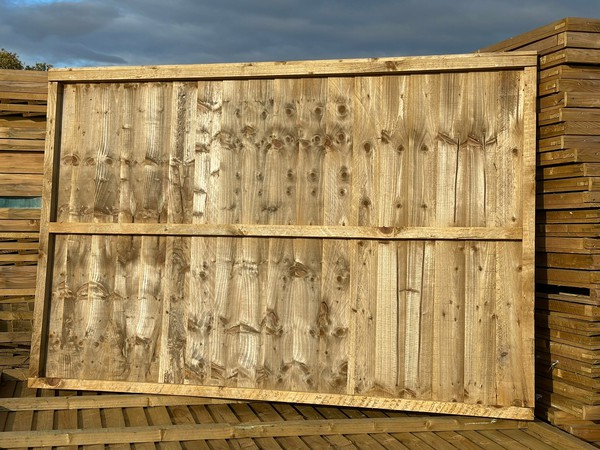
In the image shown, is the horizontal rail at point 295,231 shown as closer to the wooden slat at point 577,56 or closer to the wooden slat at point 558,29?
the wooden slat at point 577,56

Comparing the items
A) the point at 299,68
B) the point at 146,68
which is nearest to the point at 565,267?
the point at 299,68

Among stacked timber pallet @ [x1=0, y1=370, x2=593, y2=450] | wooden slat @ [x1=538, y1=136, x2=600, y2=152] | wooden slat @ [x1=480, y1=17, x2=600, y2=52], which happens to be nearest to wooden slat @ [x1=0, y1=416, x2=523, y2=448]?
stacked timber pallet @ [x1=0, y1=370, x2=593, y2=450]

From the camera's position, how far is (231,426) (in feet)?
19.6

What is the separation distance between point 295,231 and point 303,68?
1467mm

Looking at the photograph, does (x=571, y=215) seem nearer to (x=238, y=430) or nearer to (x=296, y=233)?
(x=296, y=233)

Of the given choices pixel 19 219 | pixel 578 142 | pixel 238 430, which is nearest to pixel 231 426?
pixel 238 430

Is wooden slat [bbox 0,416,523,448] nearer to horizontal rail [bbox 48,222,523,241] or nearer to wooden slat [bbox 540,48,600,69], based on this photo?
horizontal rail [bbox 48,222,523,241]

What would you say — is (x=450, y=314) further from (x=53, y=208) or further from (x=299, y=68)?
(x=53, y=208)

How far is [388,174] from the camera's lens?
6.50m

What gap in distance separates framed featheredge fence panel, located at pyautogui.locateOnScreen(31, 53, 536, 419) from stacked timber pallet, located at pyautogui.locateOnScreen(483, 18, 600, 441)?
9.8 inches

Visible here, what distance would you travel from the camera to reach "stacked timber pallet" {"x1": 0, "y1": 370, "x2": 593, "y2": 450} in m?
5.77

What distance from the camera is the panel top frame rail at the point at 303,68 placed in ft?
20.7

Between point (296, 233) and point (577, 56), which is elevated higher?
point (577, 56)

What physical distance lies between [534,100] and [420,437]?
2987 mm
